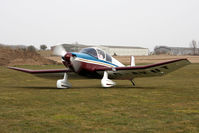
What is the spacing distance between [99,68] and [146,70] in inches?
114

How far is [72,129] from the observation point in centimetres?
600

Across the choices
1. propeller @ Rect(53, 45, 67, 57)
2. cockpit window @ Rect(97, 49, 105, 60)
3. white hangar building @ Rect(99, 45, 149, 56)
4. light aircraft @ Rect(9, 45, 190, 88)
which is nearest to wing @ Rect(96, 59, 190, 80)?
light aircraft @ Rect(9, 45, 190, 88)

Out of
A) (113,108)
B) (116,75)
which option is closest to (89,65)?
(116,75)

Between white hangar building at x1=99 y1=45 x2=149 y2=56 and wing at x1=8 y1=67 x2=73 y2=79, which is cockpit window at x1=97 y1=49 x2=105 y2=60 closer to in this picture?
wing at x1=8 y1=67 x2=73 y2=79

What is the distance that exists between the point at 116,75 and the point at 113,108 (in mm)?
8639

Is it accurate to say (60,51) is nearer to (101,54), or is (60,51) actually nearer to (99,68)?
(99,68)

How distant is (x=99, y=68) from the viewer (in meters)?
17.0

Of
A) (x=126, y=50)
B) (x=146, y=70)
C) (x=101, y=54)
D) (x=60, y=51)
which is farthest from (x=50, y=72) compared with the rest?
(x=126, y=50)

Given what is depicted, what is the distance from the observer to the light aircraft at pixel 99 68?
15.2m

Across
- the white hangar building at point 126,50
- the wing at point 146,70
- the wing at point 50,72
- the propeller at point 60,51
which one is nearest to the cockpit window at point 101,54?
the wing at point 146,70

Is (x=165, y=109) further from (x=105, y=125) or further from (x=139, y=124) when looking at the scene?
(x=105, y=125)

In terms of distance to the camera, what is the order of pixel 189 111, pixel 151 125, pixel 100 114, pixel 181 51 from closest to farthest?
pixel 151 125 → pixel 100 114 → pixel 189 111 → pixel 181 51

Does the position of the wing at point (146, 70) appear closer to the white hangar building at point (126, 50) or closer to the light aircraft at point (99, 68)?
the light aircraft at point (99, 68)

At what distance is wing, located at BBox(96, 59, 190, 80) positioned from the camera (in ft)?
48.2
